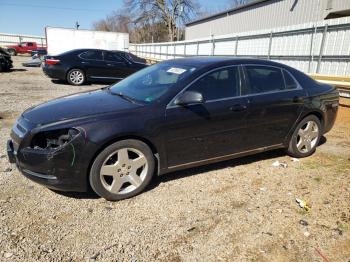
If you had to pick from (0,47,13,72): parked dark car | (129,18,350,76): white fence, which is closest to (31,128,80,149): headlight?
(129,18,350,76): white fence

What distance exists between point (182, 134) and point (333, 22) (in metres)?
8.67

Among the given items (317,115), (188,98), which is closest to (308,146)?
(317,115)

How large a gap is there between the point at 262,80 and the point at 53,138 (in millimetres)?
2861

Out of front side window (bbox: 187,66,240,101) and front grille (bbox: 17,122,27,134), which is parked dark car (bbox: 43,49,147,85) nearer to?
front side window (bbox: 187,66,240,101)

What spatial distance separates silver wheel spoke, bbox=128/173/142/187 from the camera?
11.6 feet

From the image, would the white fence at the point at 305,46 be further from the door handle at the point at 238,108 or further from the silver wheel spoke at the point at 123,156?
the silver wheel spoke at the point at 123,156

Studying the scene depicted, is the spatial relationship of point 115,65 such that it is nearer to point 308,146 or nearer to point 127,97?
point 127,97

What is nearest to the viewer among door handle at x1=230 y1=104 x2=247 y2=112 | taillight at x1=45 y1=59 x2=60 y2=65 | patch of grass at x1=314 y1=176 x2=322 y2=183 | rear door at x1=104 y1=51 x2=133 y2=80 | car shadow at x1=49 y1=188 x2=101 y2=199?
car shadow at x1=49 y1=188 x2=101 y2=199

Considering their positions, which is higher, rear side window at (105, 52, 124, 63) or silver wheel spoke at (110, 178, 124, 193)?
rear side window at (105, 52, 124, 63)

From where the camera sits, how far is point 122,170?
3465 millimetres

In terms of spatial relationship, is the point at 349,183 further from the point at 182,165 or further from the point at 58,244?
the point at 58,244

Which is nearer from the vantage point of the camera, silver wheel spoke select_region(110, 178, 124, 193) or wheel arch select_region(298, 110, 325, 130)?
silver wheel spoke select_region(110, 178, 124, 193)

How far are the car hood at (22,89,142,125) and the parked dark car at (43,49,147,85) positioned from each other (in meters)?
9.12

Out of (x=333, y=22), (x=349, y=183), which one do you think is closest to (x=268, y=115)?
(x=349, y=183)
